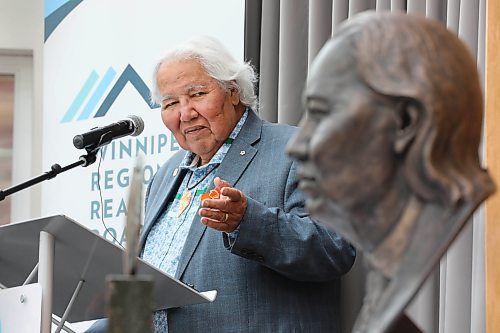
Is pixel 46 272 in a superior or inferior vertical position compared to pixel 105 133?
inferior

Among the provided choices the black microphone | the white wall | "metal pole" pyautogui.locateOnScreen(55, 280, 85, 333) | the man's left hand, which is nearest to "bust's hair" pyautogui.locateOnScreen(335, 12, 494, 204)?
the man's left hand

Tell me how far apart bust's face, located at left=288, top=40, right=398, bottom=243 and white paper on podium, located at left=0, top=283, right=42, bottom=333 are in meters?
1.78

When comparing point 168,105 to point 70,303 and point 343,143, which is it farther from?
point 343,143

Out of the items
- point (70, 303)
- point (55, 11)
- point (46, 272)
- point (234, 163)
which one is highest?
point (55, 11)

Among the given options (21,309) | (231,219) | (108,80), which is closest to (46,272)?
(21,309)

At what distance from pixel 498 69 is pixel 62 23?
110 inches

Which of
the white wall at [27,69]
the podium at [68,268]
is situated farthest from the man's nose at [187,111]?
the white wall at [27,69]

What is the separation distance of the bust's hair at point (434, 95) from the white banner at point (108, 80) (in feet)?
9.30

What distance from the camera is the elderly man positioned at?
2.86 m

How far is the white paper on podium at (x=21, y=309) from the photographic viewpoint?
2.79 m

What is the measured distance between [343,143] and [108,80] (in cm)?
368

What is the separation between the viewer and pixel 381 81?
42.1 inches

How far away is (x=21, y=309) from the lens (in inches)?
112

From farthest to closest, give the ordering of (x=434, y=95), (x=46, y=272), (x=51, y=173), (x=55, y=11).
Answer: (x=55, y=11) < (x=51, y=173) < (x=46, y=272) < (x=434, y=95)
